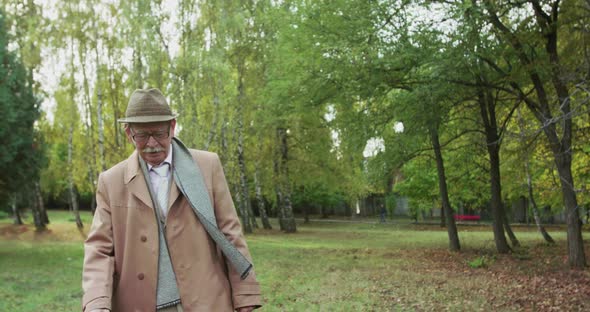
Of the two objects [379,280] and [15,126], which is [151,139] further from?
[15,126]

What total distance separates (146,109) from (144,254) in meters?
0.77

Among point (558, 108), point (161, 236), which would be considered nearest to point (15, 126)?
point (558, 108)

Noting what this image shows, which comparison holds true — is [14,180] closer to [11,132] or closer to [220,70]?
[11,132]

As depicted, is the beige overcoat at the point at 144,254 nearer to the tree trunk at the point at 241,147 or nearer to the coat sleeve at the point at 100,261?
the coat sleeve at the point at 100,261

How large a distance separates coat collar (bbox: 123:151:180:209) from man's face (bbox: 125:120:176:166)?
0.09 metres

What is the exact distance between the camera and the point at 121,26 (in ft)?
79.5

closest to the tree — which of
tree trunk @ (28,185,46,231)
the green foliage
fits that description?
the green foliage

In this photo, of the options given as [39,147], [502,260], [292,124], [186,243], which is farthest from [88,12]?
[186,243]

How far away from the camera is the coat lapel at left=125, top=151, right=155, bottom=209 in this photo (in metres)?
3.00

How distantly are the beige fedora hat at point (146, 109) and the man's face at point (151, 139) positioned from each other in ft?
0.14

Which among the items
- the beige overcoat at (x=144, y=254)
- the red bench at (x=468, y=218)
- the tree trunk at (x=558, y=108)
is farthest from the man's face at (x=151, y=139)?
the red bench at (x=468, y=218)

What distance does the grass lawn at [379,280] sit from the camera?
9.38 metres

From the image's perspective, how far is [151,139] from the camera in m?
3.04

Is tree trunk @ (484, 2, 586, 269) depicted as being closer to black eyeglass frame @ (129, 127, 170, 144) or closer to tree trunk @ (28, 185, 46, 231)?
black eyeglass frame @ (129, 127, 170, 144)
